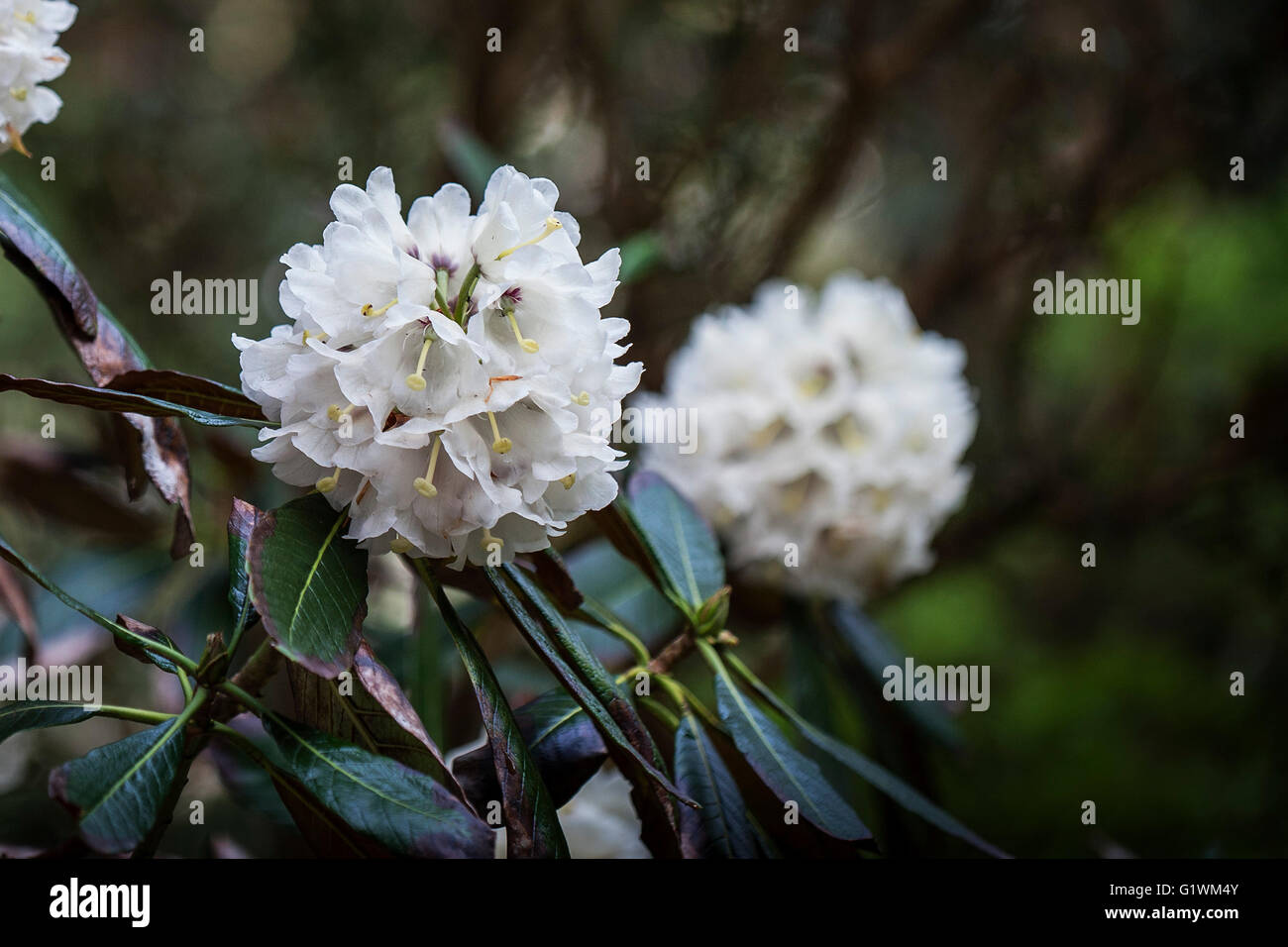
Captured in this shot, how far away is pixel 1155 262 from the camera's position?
1.94 meters

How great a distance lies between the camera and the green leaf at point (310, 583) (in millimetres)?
475

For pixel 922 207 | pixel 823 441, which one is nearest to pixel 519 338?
pixel 823 441

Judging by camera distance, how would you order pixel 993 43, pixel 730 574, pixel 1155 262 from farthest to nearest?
pixel 1155 262 < pixel 993 43 < pixel 730 574

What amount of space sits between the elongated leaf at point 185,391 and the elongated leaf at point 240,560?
7 centimetres

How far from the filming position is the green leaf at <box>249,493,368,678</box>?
0.47m

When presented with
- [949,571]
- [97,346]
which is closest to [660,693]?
[97,346]

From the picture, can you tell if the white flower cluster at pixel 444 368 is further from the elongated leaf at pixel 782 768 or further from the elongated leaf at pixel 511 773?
the elongated leaf at pixel 782 768

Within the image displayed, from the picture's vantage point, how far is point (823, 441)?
1146 mm

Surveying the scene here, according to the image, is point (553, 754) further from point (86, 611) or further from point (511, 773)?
point (86, 611)

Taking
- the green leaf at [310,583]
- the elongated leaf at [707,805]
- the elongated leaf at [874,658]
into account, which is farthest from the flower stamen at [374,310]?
the elongated leaf at [874,658]
